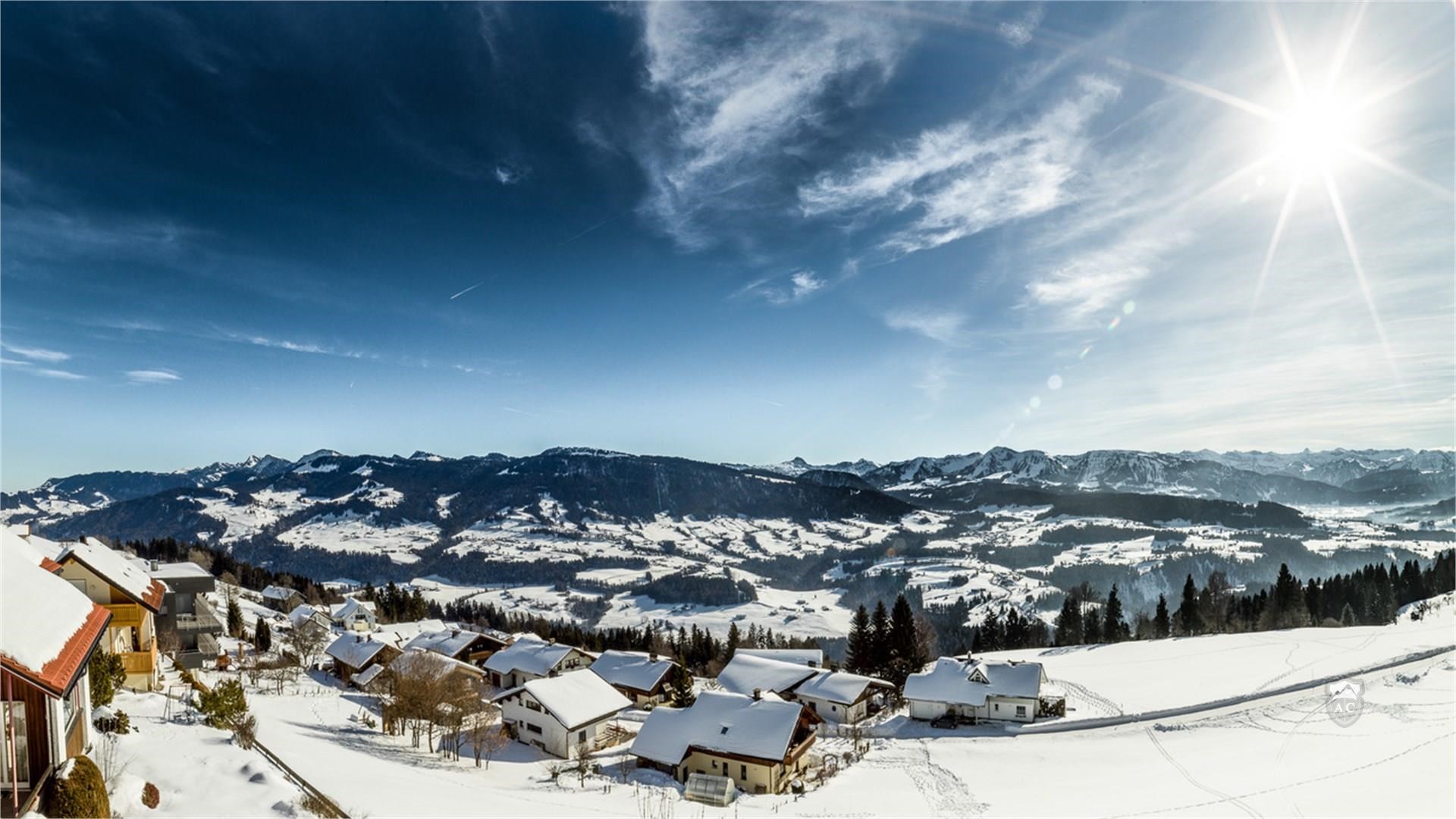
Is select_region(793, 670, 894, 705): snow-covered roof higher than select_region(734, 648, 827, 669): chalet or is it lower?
higher

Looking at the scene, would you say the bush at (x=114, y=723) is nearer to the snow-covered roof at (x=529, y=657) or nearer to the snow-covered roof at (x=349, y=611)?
the snow-covered roof at (x=529, y=657)

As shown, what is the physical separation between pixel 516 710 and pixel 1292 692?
50.8 m

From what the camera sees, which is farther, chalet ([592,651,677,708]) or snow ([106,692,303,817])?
chalet ([592,651,677,708])

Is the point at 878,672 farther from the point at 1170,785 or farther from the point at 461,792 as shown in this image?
the point at 461,792

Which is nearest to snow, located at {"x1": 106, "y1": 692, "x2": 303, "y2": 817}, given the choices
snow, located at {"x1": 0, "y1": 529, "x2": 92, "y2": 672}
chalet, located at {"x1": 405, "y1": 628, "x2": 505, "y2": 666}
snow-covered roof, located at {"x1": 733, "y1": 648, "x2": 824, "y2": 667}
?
snow, located at {"x1": 0, "y1": 529, "x2": 92, "y2": 672}

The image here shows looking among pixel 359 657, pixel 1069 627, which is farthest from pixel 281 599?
pixel 1069 627

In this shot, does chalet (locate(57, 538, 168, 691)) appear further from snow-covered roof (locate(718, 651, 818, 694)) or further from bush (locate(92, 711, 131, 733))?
snow-covered roof (locate(718, 651, 818, 694))

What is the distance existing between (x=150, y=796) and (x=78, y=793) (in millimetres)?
2925

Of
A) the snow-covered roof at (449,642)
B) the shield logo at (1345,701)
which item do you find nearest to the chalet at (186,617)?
the snow-covered roof at (449,642)

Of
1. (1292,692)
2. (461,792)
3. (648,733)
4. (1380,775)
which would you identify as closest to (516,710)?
(648,733)

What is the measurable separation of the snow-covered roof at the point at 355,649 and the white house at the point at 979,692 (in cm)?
4237

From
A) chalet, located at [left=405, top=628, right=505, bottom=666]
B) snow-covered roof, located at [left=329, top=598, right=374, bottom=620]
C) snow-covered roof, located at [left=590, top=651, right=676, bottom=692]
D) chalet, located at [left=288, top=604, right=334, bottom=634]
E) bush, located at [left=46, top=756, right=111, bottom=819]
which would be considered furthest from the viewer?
snow-covered roof, located at [left=329, top=598, right=374, bottom=620]

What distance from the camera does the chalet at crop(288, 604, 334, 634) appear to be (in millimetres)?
62688

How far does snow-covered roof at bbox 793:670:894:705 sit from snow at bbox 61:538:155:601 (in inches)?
1570
